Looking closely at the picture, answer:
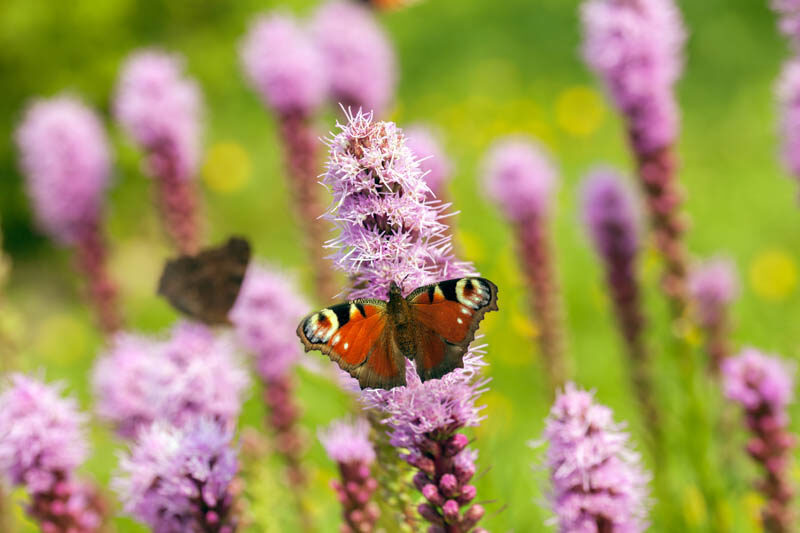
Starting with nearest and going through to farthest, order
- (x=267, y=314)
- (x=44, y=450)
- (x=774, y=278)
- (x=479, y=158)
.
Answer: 1. (x=44, y=450)
2. (x=267, y=314)
3. (x=774, y=278)
4. (x=479, y=158)

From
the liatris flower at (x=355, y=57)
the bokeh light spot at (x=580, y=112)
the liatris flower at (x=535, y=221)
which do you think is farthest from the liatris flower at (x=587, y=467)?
the bokeh light spot at (x=580, y=112)

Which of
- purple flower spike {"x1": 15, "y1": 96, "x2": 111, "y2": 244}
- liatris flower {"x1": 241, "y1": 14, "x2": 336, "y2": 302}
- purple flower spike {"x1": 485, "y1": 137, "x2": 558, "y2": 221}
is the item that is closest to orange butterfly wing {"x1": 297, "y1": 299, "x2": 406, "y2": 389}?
liatris flower {"x1": 241, "y1": 14, "x2": 336, "y2": 302}

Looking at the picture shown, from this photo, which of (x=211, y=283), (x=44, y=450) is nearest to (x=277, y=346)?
(x=211, y=283)

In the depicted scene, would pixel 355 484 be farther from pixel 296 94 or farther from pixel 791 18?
pixel 296 94

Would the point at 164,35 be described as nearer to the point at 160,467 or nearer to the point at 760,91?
the point at 760,91

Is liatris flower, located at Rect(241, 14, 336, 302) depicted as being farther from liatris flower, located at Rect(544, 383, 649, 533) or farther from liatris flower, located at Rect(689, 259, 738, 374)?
liatris flower, located at Rect(544, 383, 649, 533)

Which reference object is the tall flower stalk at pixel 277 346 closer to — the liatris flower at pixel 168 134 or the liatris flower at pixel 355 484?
the liatris flower at pixel 168 134
